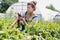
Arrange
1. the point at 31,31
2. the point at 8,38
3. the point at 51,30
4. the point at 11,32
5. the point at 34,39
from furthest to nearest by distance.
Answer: the point at 51,30 < the point at 31,31 < the point at 34,39 < the point at 11,32 < the point at 8,38

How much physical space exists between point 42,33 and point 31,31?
4.4 inches

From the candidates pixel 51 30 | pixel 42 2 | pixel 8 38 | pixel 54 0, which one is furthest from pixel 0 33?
pixel 54 0

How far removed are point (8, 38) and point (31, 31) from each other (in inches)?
20.4

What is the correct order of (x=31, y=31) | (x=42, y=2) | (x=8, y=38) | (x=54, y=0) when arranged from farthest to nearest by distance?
(x=54, y=0), (x=42, y=2), (x=31, y=31), (x=8, y=38)

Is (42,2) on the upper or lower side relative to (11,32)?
lower

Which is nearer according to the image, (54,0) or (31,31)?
(31,31)

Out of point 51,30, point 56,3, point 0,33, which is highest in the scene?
point 0,33

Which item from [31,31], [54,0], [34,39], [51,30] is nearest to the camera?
[34,39]

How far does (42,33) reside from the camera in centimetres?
224

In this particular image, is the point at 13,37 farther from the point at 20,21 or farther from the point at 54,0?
the point at 54,0

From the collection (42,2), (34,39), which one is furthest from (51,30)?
(42,2)

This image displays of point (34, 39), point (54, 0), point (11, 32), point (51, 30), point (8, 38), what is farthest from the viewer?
point (54, 0)

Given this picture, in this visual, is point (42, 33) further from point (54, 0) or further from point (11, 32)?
point (54, 0)

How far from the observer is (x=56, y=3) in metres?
20.9
